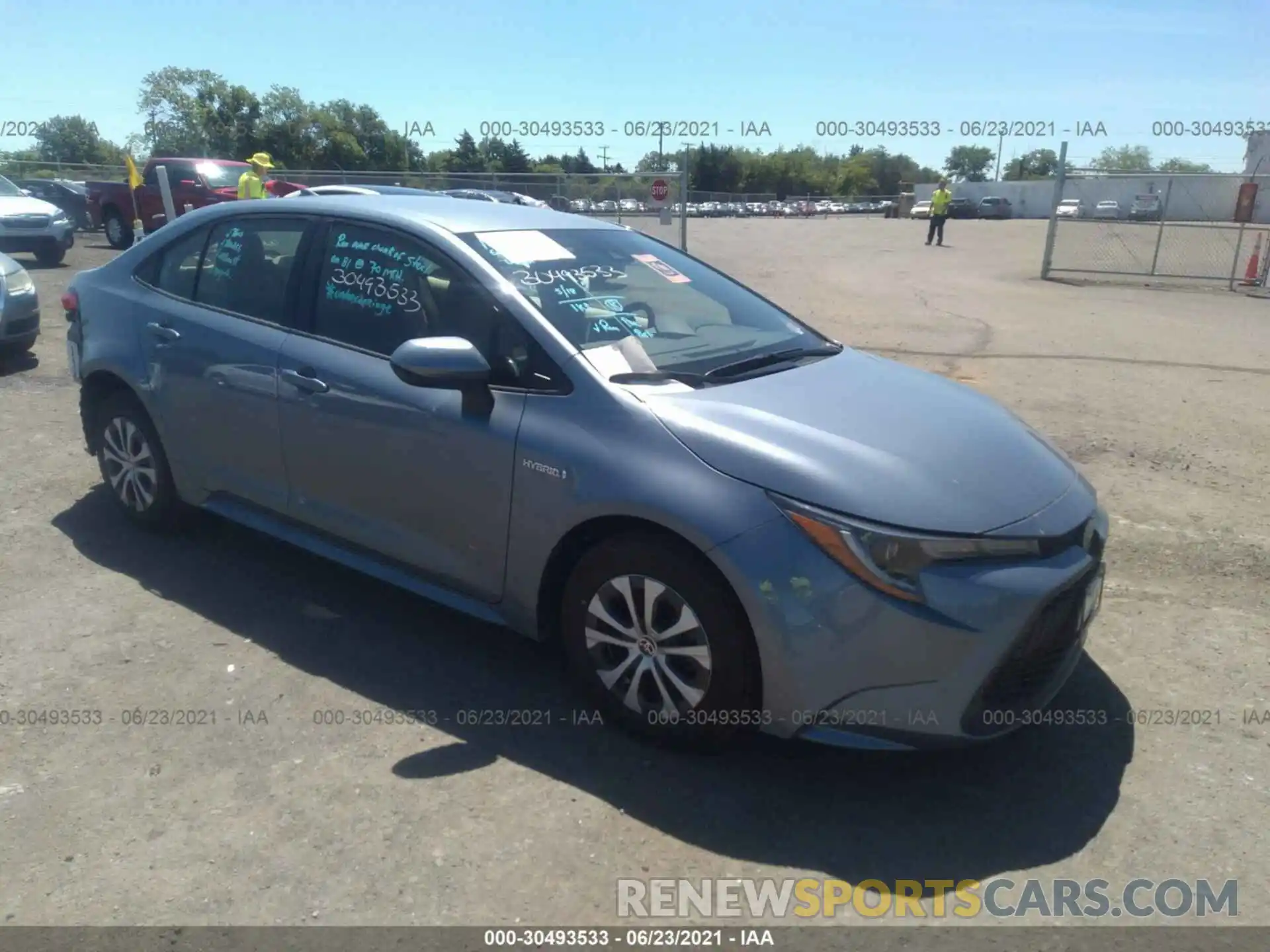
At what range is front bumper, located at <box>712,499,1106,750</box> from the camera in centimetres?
276

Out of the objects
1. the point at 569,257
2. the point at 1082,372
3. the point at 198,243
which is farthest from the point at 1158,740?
the point at 1082,372

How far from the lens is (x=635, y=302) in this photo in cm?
387

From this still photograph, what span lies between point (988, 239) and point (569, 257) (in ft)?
108

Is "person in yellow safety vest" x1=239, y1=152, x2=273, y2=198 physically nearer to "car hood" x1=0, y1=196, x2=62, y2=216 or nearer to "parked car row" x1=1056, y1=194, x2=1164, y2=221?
"car hood" x1=0, y1=196, x2=62, y2=216

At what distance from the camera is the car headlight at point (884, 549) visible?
9.09 ft

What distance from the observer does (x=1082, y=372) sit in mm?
9234

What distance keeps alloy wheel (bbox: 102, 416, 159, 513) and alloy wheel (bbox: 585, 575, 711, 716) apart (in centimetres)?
270

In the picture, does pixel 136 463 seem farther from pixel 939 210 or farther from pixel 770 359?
pixel 939 210

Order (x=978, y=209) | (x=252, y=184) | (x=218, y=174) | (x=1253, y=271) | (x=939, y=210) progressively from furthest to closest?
(x=978, y=209), (x=939, y=210), (x=218, y=174), (x=1253, y=271), (x=252, y=184)

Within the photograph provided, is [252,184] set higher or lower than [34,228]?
higher

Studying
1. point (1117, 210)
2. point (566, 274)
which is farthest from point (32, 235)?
point (1117, 210)

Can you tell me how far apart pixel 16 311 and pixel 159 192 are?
11.9 meters

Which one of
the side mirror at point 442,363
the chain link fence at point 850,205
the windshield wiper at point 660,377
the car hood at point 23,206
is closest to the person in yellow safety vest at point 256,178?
the car hood at point 23,206

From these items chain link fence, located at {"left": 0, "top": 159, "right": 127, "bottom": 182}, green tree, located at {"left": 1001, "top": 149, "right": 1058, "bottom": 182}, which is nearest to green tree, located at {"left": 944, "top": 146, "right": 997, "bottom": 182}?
green tree, located at {"left": 1001, "top": 149, "right": 1058, "bottom": 182}
